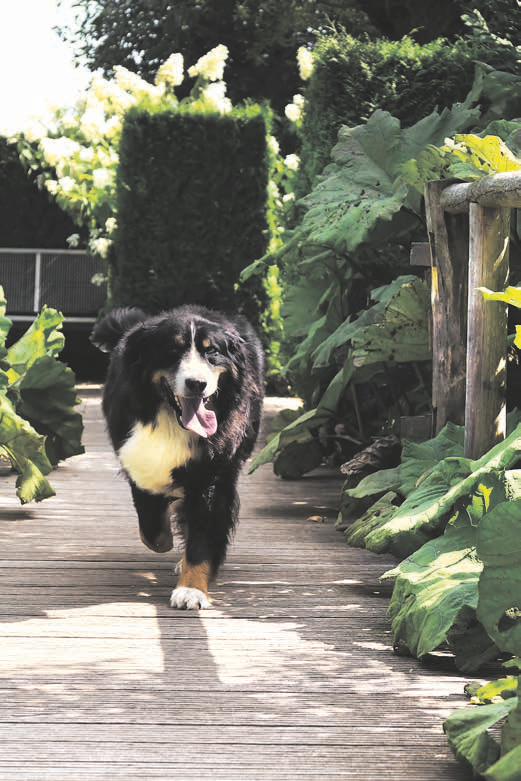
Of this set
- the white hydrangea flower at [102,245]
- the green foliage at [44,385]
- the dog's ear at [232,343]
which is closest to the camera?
the dog's ear at [232,343]

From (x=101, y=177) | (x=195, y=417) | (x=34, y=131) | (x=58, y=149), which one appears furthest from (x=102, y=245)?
(x=195, y=417)

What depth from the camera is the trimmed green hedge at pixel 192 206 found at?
1026 centimetres

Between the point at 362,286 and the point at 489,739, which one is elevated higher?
the point at 362,286

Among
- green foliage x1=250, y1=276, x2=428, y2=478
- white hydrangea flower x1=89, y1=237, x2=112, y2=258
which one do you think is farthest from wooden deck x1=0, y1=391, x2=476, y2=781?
white hydrangea flower x1=89, y1=237, x2=112, y2=258

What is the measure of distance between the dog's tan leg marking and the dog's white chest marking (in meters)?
0.32

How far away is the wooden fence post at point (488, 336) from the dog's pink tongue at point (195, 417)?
33.9 inches

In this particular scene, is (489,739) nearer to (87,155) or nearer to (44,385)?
(44,385)

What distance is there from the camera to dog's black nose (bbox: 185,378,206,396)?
3371 millimetres

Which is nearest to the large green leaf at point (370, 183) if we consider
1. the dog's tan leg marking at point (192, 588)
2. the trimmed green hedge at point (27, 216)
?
the dog's tan leg marking at point (192, 588)

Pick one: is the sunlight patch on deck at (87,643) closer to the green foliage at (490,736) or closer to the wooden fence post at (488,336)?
the green foliage at (490,736)

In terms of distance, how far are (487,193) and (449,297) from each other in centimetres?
Result: 70

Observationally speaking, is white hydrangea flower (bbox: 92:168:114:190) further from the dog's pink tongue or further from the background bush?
the dog's pink tongue

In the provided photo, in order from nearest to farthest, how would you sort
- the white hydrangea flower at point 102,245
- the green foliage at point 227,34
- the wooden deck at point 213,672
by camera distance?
1. the wooden deck at point 213,672
2. the white hydrangea flower at point 102,245
3. the green foliage at point 227,34

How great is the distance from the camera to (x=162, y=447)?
11.9 feet
